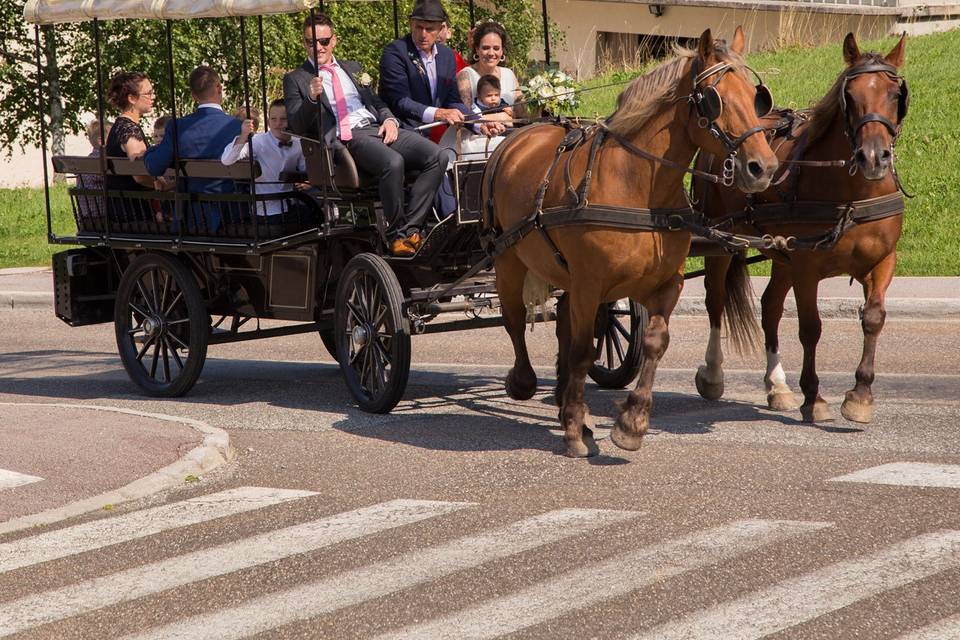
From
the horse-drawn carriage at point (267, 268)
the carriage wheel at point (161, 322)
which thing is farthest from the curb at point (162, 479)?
the carriage wheel at point (161, 322)

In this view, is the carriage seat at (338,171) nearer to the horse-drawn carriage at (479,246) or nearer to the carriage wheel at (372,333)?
the horse-drawn carriage at (479,246)

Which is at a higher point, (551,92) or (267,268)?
(551,92)

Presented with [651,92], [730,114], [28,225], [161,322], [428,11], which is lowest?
[161,322]

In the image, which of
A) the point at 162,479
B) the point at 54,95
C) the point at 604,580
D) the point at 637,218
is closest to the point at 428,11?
the point at 637,218

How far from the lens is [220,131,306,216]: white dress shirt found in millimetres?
9914

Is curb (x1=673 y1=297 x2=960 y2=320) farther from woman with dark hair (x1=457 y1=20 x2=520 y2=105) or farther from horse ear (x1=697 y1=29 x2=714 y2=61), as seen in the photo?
horse ear (x1=697 y1=29 x2=714 y2=61)

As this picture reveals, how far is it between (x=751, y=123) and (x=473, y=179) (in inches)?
103

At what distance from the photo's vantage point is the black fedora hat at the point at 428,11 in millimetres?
9750

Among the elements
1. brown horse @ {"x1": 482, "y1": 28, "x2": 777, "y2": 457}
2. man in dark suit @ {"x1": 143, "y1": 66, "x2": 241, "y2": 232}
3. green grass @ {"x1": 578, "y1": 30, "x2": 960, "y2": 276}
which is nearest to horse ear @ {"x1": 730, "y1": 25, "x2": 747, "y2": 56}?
brown horse @ {"x1": 482, "y1": 28, "x2": 777, "y2": 457}

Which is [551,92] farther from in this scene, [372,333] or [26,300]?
[26,300]

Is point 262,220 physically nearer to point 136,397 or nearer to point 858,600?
point 136,397

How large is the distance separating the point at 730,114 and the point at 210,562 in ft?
10.6

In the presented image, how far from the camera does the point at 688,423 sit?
8680 millimetres

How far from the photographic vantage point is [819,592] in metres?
5.38
